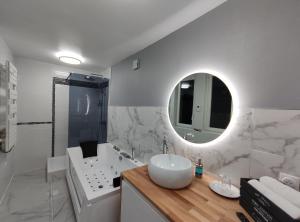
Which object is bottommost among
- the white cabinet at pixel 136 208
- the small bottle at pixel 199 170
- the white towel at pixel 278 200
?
the white cabinet at pixel 136 208

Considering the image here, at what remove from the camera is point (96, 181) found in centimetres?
228

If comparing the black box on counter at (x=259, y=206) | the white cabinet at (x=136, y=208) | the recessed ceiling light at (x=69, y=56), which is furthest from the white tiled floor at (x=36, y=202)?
the recessed ceiling light at (x=69, y=56)

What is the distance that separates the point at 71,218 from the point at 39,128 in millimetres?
2006

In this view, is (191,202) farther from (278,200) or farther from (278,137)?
(278,137)

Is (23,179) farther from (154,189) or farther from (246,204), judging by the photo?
(246,204)

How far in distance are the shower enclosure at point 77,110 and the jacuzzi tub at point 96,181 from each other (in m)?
0.49

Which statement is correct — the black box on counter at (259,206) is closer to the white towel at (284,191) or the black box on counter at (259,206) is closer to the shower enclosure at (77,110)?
the white towel at (284,191)

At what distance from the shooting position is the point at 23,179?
2602 millimetres

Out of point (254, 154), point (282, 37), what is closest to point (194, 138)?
point (254, 154)

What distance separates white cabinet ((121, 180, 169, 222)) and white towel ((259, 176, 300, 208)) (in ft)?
2.02

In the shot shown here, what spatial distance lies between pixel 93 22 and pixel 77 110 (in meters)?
2.16

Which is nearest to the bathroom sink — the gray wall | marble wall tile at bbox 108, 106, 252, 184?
marble wall tile at bbox 108, 106, 252, 184

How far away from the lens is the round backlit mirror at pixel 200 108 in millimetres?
1247

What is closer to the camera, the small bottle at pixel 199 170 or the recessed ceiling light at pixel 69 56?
the small bottle at pixel 199 170
